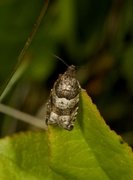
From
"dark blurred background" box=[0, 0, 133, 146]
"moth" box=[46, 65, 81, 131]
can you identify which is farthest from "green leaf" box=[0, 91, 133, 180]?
"dark blurred background" box=[0, 0, 133, 146]

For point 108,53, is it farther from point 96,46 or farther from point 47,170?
point 47,170

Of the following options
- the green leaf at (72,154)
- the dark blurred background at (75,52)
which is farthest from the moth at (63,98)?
the dark blurred background at (75,52)

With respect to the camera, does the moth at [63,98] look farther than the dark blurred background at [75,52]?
No

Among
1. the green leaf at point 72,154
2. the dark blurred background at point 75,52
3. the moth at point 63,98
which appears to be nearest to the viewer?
the green leaf at point 72,154

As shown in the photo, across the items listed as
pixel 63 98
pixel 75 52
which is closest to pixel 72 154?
pixel 63 98

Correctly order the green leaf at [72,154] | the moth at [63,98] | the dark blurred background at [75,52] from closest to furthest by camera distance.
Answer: the green leaf at [72,154]
the moth at [63,98]
the dark blurred background at [75,52]

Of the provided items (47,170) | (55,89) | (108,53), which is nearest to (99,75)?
(108,53)

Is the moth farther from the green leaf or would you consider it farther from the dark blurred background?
the dark blurred background

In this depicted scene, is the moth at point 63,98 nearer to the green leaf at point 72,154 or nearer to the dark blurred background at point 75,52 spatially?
the green leaf at point 72,154
